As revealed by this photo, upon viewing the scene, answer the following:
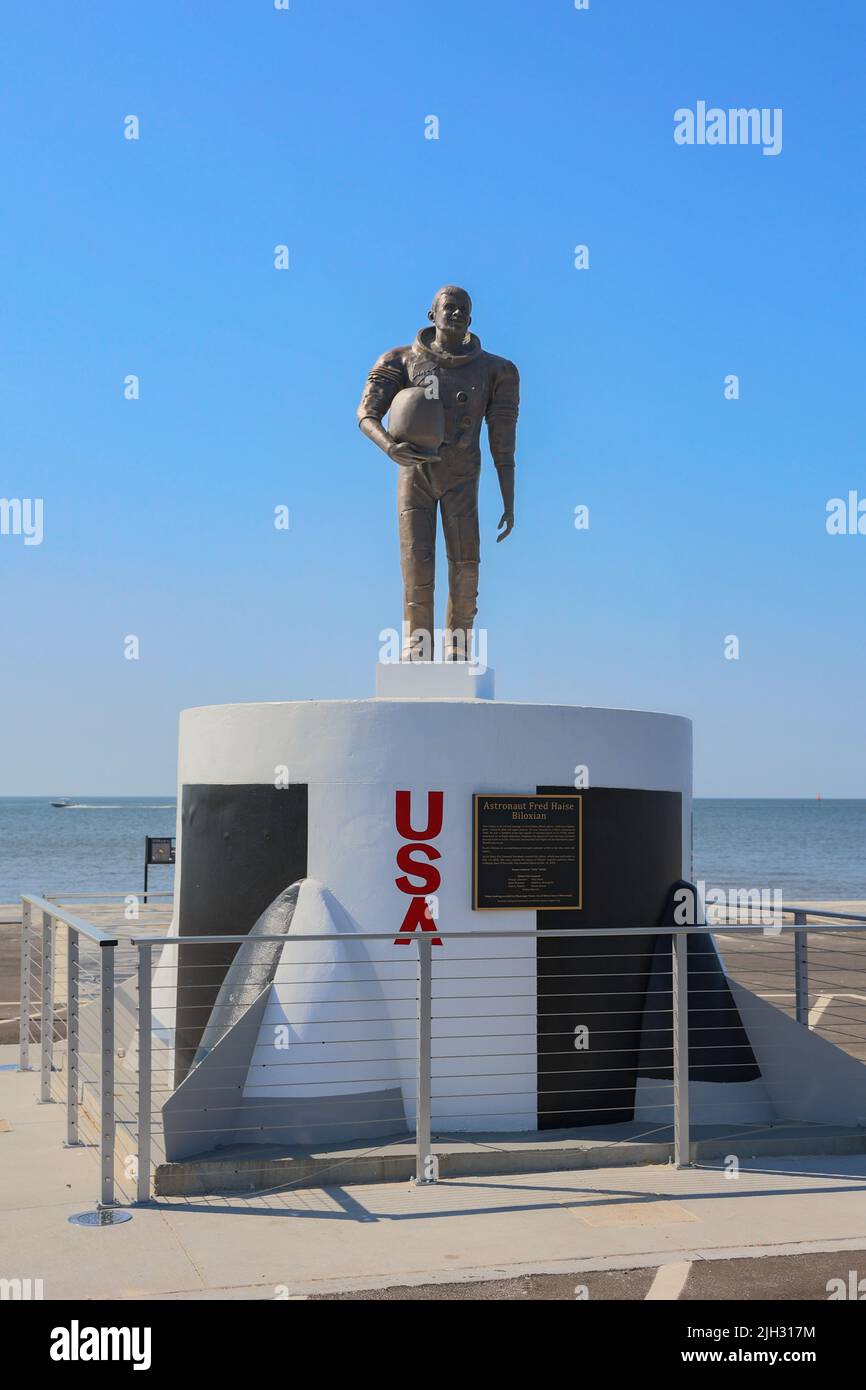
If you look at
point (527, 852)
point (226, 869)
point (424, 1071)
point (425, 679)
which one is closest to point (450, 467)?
point (425, 679)

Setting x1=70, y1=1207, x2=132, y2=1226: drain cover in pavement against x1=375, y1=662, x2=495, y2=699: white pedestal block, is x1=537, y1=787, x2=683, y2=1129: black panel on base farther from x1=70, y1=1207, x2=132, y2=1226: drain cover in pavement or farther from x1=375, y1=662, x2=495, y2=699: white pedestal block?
x1=70, y1=1207, x2=132, y2=1226: drain cover in pavement

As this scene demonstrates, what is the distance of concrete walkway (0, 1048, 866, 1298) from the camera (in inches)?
240

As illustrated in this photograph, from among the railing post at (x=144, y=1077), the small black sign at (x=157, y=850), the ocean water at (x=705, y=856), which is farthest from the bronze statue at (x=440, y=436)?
the ocean water at (x=705, y=856)

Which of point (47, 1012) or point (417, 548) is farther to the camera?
point (417, 548)

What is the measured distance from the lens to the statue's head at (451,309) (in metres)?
9.87

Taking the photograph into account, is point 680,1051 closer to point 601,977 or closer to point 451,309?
point 601,977

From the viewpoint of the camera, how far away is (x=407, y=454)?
32.4 ft

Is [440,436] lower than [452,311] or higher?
lower

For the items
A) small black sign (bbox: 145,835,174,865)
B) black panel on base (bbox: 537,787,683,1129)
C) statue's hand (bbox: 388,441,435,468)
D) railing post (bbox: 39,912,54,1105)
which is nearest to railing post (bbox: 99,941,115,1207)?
railing post (bbox: 39,912,54,1105)

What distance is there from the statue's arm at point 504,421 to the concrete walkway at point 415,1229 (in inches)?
201

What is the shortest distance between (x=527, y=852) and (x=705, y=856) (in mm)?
70360

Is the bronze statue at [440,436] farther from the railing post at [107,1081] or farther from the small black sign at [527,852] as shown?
the railing post at [107,1081]

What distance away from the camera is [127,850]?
81062 millimetres
